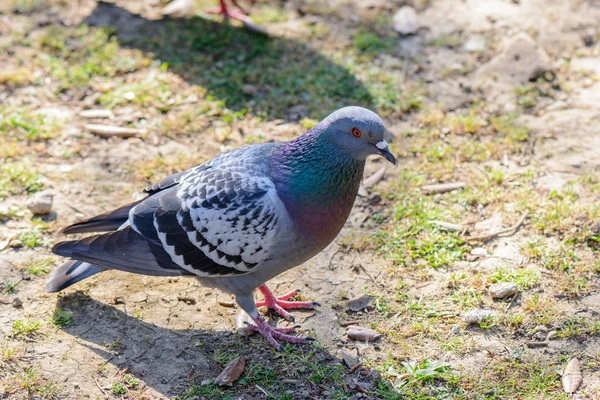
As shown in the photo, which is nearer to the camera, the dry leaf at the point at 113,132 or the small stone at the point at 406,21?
the dry leaf at the point at 113,132

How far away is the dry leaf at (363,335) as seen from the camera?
393 cm

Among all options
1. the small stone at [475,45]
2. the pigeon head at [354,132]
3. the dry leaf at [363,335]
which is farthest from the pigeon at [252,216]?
the small stone at [475,45]

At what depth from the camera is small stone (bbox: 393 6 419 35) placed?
21.6 ft

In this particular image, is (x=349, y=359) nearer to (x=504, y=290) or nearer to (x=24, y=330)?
(x=504, y=290)

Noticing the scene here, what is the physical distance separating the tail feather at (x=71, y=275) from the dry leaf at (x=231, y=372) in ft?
3.20

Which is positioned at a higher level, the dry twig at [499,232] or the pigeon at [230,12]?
the pigeon at [230,12]

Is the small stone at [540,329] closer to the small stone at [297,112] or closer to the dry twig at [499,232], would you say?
the dry twig at [499,232]

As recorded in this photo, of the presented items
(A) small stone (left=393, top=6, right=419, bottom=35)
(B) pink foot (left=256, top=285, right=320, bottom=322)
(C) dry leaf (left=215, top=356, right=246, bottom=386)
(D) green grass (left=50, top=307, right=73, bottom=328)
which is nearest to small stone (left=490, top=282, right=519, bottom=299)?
(B) pink foot (left=256, top=285, right=320, bottom=322)

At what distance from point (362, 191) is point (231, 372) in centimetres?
186

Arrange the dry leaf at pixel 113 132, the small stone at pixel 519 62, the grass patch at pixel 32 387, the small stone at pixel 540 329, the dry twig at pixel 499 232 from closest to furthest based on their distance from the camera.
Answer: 1. the grass patch at pixel 32 387
2. the small stone at pixel 540 329
3. the dry twig at pixel 499 232
4. the dry leaf at pixel 113 132
5. the small stone at pixel 519 62

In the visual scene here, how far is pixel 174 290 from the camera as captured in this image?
14.2ft

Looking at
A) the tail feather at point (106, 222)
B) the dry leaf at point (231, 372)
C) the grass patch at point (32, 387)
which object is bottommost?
the grass patch at point (32, 387)

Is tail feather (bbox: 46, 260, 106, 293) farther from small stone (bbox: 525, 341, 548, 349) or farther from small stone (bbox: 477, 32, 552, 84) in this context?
small stone (bbox: 477, 32, 552, 84)

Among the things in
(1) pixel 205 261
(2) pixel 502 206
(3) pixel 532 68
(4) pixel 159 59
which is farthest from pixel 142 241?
(3) pixel 532 68
